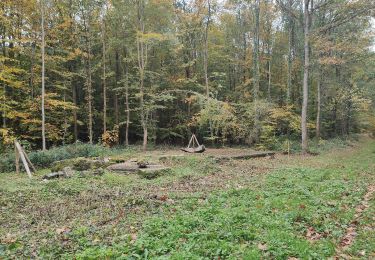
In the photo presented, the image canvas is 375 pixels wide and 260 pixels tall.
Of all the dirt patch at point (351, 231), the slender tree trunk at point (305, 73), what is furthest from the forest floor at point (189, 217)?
the slender tree trunk at point (305, 73)

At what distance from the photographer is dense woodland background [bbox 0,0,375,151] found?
1948 centimetres

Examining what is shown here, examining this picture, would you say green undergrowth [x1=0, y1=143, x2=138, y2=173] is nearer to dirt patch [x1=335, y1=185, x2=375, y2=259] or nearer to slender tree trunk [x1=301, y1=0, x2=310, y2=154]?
slender tree trunk [x1=301, y1=0, x2=310, y2=154]

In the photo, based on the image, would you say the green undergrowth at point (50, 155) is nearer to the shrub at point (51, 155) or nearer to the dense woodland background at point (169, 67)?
the shrub at point (51, 155)

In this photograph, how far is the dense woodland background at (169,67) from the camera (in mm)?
19484

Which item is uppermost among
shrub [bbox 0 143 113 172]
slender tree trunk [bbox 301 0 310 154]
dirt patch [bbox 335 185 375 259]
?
slender tree trunk [bbox 301 0 310 154]

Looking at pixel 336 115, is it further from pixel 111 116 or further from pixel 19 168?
pixel 19 168

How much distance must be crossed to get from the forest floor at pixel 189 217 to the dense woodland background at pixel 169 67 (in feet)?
33.7

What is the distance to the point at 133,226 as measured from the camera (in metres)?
5.61

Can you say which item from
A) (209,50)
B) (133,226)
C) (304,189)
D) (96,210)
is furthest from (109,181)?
(209,50)

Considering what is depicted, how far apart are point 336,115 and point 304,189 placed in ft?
90.2

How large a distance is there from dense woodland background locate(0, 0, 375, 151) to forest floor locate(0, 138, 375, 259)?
33.7 feet

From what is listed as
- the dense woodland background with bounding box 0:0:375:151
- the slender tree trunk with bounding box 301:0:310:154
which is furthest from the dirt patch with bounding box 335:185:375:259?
the dense woodland background with bounding box 0:0:375:151

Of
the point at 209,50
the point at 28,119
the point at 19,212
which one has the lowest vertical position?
the point at 19,212

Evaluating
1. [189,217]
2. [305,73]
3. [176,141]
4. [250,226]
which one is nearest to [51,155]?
[189,217]
